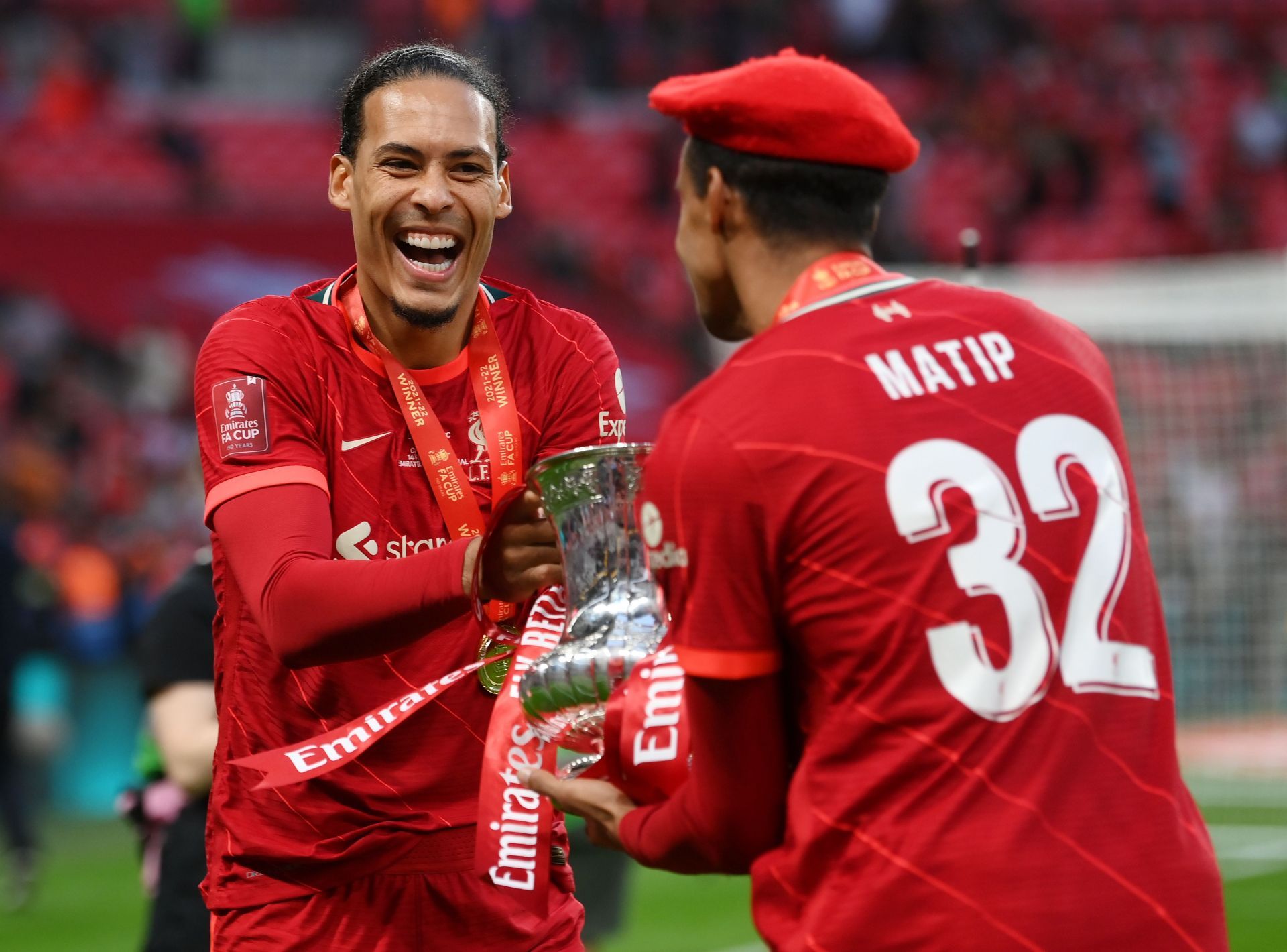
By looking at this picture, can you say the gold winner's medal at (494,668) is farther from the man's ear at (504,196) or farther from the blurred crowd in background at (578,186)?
the blurred crowd in background at (578,186)

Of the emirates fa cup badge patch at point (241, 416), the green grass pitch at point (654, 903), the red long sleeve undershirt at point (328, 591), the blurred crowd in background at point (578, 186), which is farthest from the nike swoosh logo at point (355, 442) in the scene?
the blurred crowd in background at point (578, 186)

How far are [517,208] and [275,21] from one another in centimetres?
416

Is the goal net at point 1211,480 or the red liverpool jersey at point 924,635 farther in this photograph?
the goal net at point 1211,480

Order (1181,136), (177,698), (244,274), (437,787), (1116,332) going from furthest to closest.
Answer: (1181,136), (244,274), (1116,332), (177,698), (437,787)

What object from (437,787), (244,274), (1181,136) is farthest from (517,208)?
(437,787)

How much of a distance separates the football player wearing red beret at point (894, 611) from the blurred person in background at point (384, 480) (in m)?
0.80

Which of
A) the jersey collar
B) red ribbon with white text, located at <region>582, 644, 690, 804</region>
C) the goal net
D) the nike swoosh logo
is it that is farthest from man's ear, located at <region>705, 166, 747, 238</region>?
the goal net

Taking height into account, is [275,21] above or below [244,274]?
above

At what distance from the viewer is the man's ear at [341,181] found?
10.8ft

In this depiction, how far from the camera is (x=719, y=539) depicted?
85.5 inches

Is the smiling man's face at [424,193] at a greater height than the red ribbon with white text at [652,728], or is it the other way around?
the smiling man's face at [424,193]

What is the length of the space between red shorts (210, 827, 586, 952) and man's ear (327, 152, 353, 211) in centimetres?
117

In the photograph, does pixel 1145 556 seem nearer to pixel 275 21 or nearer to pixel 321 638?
pixel 321 638

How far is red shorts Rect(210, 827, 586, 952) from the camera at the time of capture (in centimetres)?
303
